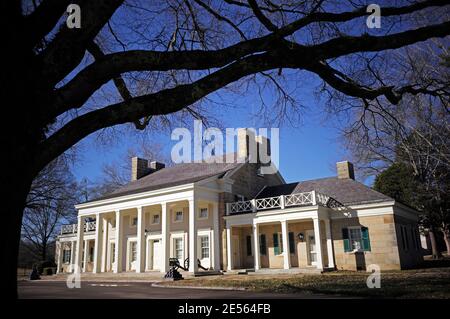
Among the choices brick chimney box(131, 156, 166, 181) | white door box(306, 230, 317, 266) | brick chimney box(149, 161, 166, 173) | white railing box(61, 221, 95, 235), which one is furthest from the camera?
brick chimney box(149, 161, 166, 173)

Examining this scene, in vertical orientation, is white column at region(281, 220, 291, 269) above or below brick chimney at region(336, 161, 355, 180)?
below

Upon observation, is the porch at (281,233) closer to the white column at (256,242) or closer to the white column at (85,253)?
the white column at (256,242)

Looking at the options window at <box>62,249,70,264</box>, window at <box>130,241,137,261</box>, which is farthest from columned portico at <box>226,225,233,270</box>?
window at <box>62,249,70,264</box>

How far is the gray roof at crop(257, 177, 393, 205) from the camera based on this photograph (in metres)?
22.9

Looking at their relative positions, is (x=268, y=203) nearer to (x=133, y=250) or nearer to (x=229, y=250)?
(x=229, y=250)

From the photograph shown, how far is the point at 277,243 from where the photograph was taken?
82.1 feet

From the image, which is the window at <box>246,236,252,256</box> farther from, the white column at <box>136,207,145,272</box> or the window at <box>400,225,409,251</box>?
the window at <box>400,225,409,251</box>

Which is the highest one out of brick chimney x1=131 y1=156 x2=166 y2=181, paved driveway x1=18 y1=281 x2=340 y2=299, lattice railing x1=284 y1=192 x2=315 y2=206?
brick chimney x1=131 y1=156 x2=166 y2=181

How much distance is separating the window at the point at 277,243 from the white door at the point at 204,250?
451 centimetres

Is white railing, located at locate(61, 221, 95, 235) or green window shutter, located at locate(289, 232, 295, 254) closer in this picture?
green window shutter, located at locate(289, 232, 295, 254)

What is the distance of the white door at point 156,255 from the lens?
27.6 m

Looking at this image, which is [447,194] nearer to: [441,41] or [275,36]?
[441,41]

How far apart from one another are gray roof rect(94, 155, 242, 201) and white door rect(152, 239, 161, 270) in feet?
14.0

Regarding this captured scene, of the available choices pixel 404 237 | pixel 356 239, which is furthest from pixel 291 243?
pixel 404 237
